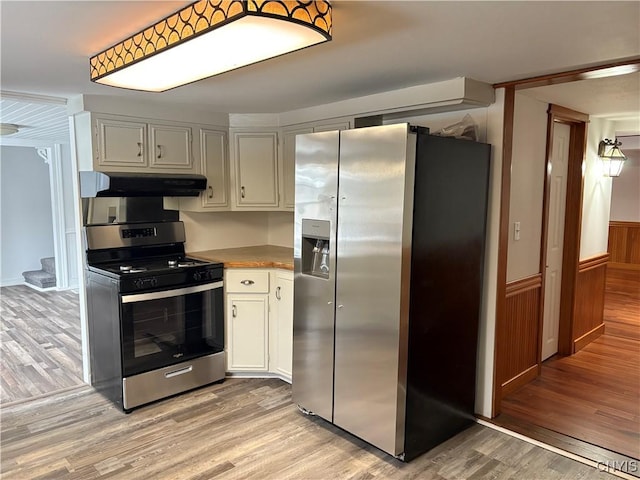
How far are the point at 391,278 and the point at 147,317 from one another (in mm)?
1784

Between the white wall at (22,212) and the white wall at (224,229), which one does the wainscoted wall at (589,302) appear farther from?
the white wall at (22,212)

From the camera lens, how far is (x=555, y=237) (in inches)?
156

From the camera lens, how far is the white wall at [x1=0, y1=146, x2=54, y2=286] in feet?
22.8

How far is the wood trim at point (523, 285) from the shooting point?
3205 mm

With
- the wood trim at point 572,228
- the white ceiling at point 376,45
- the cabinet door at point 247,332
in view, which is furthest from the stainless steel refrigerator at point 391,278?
the wood trim at point 572,228

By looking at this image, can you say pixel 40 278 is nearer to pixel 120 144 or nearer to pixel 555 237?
pixel 120 144

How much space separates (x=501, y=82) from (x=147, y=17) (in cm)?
199

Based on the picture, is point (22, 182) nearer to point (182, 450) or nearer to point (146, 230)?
point (146, 230)

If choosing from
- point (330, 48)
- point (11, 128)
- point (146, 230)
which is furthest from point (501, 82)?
point (11, 128)

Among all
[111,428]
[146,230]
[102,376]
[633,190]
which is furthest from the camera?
[633,190]

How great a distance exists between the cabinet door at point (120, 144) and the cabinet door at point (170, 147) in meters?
0.07

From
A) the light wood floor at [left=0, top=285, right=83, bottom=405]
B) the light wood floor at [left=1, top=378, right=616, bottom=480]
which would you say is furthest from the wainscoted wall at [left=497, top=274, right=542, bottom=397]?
the light wood floor at [left=0, top=285, right=83, bottom=405]

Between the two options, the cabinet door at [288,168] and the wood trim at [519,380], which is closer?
the wood trim at [519,380]

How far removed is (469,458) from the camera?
2.59 m
